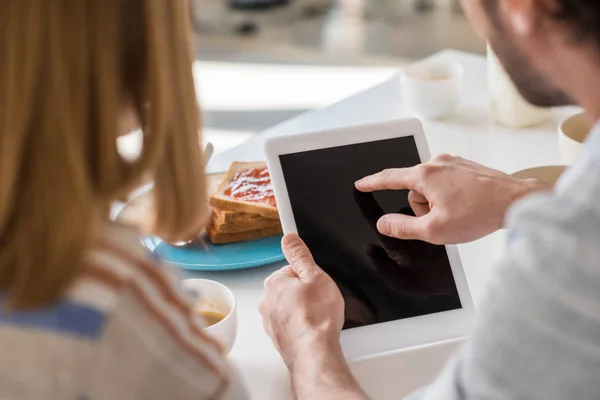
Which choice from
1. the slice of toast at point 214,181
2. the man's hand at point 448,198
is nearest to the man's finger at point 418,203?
the man's hand at point 448,198

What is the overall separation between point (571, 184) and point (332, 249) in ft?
1.48

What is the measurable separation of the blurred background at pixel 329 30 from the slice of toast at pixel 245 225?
234 centimetres

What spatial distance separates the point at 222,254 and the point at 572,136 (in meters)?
0.49

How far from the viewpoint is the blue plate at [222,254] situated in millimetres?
1043

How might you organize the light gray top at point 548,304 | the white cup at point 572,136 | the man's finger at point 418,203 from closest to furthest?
the light gray top at point 548,304 < the man's finger at point 418,203 < the white cup at point 572,136

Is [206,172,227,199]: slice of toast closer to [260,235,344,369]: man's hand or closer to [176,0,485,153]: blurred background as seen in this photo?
[260,235,344,369]: man's hand

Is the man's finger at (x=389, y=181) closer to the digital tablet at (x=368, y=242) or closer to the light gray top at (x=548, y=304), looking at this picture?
the digital tablet at (x=368, y=242)

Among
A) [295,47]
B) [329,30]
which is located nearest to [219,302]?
[295,47]

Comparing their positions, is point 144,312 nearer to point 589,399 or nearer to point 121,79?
point 121,79

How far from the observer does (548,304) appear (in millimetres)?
542

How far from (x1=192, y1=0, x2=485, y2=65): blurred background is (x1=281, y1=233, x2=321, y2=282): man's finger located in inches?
96.9

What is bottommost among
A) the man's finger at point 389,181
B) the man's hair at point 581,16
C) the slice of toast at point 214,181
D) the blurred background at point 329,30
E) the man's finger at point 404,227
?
the blurred background at point 329,30

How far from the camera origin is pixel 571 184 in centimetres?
55

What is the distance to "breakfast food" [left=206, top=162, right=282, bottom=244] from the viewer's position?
109 centimetres
